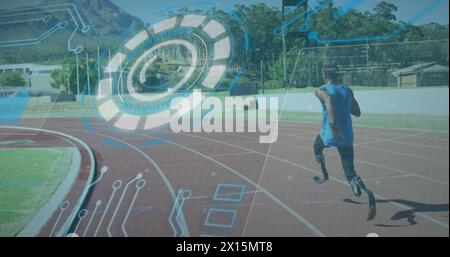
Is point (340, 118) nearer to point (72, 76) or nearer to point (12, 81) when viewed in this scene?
point (72, 76)

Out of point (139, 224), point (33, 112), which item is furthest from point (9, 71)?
point (139, 224)

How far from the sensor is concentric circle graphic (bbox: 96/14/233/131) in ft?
13.3

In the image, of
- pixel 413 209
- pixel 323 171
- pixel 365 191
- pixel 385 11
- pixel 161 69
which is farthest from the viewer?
pixel 161 69

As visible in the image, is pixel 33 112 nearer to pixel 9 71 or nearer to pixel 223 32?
pixel 9 71

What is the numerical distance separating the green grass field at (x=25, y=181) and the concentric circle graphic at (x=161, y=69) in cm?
69

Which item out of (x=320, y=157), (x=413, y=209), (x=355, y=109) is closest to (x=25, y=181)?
(x=320, y=157)

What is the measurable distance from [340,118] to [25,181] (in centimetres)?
291

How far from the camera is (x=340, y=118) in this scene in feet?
11.4

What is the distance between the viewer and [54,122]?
469 cm

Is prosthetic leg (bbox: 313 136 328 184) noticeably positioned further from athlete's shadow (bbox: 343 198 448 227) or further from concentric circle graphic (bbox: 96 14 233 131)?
concentric circle graphic (bbox: 96 14 233 131)

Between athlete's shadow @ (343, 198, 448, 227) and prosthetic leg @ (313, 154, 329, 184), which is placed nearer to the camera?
athlete's shadow @ (343, 198, 448, 227)

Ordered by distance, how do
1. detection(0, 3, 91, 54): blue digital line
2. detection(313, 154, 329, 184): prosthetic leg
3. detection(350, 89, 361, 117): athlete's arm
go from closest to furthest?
detection(350, 89, 361, 117): athlete's arm, detection(313, 154, 329, 184): prosthetic leg, detection(0, 3, 91, 54): blue digital line

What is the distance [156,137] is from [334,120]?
174 cm

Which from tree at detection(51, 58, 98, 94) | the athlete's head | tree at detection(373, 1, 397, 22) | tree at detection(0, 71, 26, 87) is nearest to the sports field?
the athlete's head
